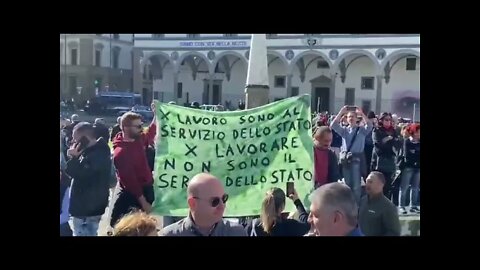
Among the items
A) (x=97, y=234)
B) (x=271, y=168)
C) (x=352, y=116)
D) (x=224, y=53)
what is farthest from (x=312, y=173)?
(x=97, y=234)

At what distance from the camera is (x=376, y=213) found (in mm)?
5441

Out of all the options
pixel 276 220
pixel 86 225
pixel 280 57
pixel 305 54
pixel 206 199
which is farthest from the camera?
pixel 305 54

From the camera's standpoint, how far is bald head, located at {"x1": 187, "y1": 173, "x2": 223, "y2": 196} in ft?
17.2

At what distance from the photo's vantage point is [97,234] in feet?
17.6

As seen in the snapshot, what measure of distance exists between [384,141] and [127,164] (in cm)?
263

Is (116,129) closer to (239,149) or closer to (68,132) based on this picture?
(68,132)

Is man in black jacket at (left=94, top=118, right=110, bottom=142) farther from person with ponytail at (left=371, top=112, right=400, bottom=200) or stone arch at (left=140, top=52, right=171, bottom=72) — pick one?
person with ponytail at (left=371, top=112, right=400, bottom=200)

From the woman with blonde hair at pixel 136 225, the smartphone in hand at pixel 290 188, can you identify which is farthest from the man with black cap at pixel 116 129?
the smartphone in hand at pixel 290 188

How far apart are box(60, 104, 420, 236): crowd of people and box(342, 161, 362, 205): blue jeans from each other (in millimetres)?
11

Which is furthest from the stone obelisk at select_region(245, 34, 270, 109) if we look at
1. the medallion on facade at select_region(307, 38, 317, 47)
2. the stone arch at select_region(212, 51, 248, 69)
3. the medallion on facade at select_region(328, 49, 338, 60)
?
the medallion on facade at select_region(328, 49, 338, 60)

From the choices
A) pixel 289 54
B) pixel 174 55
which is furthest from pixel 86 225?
pixel 289 54

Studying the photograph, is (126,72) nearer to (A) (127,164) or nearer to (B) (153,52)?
(B) (153,52)

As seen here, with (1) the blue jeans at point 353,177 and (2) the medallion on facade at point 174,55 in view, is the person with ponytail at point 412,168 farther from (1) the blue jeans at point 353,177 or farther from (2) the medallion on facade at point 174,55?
(2) the medallion on facade at point 174,55

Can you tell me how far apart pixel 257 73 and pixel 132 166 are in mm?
1657
